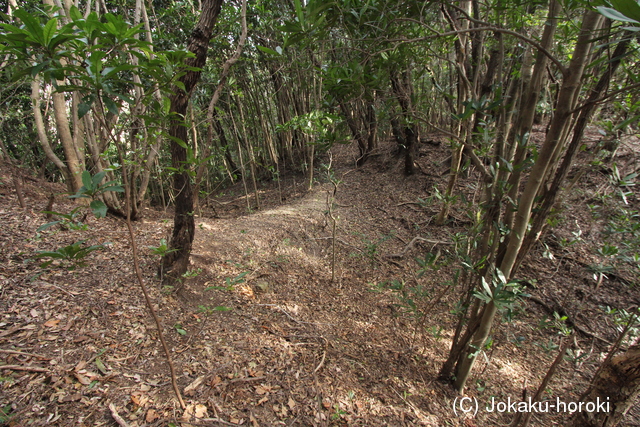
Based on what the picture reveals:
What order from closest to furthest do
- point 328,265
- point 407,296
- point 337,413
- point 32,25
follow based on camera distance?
point 32,25 → point 337,413 → point 407,296 → point 328,265

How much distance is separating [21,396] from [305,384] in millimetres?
1527

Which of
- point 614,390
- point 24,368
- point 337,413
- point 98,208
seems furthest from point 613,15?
point 24,368

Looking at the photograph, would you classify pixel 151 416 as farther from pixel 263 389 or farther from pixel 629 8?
pixel 629 8

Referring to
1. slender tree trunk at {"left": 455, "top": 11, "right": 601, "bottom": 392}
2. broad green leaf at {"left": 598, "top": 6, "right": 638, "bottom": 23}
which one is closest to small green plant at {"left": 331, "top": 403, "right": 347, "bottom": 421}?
slender tree trunk at {"left": 455, "top": 11, "right": 601, "bottom": 392}

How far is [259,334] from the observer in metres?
2.40

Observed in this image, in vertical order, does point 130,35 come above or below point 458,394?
above

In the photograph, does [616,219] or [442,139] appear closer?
[616,219]

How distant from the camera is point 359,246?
4.32 metres

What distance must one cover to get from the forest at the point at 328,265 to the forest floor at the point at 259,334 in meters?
0.02

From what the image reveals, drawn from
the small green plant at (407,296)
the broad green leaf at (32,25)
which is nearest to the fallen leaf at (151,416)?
the small green plant at (407,296)

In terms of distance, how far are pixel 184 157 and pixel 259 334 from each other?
1.57 meters

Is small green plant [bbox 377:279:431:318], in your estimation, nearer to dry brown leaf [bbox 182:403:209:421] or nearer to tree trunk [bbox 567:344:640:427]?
tree trunk [bbox 567:344:640:427]

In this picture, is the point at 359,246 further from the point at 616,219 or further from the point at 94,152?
the point at 94,152

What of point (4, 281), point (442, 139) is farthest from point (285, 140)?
point (4, 281)
